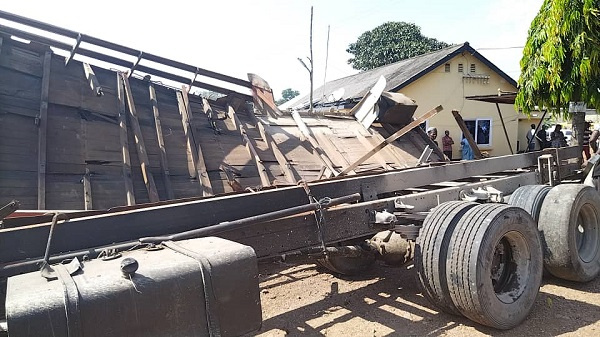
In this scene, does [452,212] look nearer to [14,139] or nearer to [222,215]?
[222,215]

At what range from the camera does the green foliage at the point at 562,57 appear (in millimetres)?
8930

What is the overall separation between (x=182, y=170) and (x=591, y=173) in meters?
5.61

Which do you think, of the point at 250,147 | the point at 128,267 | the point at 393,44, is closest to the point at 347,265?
the point at 250,147

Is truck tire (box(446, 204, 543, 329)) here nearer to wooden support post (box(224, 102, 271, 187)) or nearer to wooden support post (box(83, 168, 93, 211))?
wooden support post (box(224, 102, 271, 187))

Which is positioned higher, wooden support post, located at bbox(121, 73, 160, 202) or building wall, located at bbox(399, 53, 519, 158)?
building wall, located at bbox(399, 53, 519, 158)

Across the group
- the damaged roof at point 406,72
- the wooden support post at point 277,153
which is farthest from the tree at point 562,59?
the damaged roof at point 406,72

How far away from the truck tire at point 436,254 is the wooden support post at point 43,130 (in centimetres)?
343

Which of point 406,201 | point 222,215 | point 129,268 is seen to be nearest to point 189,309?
point 129,268

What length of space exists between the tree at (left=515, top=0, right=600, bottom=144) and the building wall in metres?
8.16

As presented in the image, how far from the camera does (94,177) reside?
15.3 ft

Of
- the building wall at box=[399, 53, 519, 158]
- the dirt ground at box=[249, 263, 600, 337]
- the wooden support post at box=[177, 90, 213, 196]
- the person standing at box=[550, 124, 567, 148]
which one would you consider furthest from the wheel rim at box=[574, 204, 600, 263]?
the building wall at box=[399, 53, 519, 158]

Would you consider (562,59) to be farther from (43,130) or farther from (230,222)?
(43,130)

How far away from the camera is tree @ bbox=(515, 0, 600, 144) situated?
894 centimetres

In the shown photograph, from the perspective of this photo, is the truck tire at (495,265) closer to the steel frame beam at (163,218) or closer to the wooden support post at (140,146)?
the steel frame beam at (163,218)
